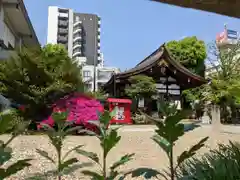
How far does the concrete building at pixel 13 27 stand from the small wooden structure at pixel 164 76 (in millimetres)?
6063

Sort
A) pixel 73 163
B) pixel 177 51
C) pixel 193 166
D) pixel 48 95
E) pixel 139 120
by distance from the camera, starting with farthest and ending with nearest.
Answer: pixel 177 51 < pixel 139 120 < pixel 48 95 < pixel 193 166 < pixel 73 163

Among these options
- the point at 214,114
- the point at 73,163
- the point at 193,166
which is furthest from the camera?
the point at 214,114

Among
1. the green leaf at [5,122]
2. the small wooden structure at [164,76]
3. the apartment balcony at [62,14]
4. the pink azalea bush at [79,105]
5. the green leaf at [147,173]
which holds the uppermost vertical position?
the apartment balcony at [62,14]

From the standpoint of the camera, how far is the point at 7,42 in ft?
73.9

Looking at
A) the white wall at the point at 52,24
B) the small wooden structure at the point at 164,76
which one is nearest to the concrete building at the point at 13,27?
the small wooden structure at the point at 164,76

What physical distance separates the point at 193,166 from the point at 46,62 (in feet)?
39.5

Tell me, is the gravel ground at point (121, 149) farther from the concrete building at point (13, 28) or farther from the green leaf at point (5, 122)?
the concrete building at point (13, 28)

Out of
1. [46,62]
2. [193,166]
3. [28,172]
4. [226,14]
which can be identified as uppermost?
[46,62]

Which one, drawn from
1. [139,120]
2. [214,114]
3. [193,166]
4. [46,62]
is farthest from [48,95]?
[193,166]

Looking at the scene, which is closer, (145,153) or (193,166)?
(193,166)

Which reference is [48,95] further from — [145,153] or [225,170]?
[225,170]

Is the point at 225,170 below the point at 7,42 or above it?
below

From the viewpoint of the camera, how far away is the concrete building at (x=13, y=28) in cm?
1939

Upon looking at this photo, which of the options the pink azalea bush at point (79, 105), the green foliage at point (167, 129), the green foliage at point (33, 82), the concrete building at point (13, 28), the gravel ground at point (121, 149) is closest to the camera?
the green foliage at point (167, 129)
